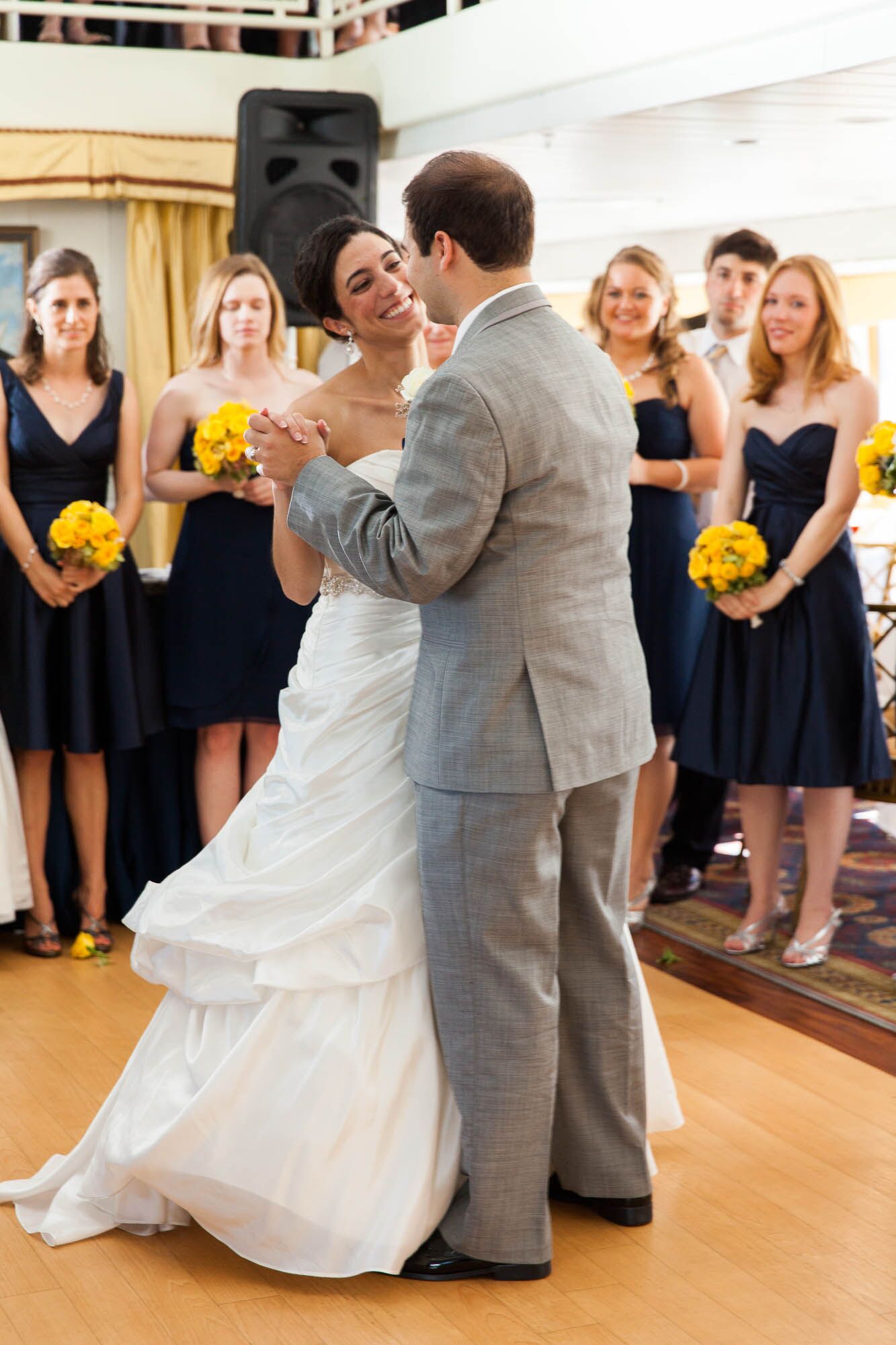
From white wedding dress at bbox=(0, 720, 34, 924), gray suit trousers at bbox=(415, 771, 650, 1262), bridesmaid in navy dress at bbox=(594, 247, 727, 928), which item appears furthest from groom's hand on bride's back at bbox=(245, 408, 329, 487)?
bridesmaid in navy dress at bbox=(594, 247, 727, 928)

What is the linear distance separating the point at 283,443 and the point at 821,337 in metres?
2.30

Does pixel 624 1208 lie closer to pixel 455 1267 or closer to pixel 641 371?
pixel 455 1267

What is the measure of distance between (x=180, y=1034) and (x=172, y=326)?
19.9 feet

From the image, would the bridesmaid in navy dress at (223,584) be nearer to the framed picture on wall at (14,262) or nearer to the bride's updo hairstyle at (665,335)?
the bride's updo hairstyle at (665,335)

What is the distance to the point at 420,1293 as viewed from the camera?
2707 millimetres

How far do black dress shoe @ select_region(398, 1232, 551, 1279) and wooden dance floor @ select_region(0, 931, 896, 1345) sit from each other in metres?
0.02

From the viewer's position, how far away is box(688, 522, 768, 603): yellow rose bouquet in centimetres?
445

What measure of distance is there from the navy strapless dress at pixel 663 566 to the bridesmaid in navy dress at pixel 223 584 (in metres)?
1.07

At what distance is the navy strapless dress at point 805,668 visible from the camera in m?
4.48

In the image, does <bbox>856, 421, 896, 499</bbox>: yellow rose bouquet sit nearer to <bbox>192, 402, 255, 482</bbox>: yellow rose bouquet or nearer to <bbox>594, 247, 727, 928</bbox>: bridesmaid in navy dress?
<bbox>594, 247, 727, 928</bbox>: bridesmaid in navy dress

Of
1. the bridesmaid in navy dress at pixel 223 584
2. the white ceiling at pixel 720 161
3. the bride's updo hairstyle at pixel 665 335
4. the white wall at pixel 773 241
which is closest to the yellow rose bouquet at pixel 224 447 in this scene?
the bridesmaid in navy dress at pixel 223 584

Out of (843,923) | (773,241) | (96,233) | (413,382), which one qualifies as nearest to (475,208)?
(413,382)

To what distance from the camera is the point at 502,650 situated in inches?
99.6

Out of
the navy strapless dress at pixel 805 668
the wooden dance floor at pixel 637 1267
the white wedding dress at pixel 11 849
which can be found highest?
the navy strapless dress at pixel 805 668
